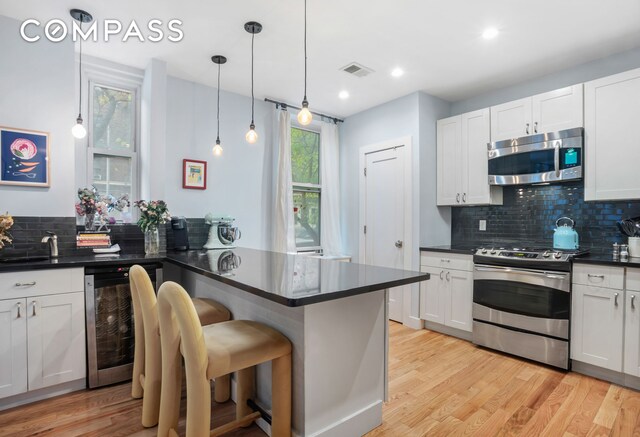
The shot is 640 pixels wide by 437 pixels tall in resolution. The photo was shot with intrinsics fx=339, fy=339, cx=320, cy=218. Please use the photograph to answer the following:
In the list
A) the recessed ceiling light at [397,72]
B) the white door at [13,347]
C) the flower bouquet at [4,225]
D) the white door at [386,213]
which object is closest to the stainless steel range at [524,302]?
the white door at [386,213]

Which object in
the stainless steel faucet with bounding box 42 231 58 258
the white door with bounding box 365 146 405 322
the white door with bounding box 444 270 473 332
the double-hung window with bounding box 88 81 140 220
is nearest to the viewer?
the stainless steel faucet with bounding box 42 231 58 258

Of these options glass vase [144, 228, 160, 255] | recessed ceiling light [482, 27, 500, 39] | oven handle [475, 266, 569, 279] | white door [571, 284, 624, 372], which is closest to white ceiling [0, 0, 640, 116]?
recessed ceiling light [482, 27, 500, 39]

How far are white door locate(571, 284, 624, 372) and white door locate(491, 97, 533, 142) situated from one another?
156 centimetres

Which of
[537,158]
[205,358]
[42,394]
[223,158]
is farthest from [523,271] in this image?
[42,394]

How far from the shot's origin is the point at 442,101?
4.18m

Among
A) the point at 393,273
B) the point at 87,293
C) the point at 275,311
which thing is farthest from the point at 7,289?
the point at 393,273

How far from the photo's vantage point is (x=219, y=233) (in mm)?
3482

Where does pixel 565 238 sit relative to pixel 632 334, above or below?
above

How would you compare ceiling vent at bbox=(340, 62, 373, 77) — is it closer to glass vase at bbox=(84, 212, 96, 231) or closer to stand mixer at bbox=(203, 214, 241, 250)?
stand mixer at bbox=(203, 214, 241, 250)

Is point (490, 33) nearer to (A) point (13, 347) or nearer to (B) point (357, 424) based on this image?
(B) point (357, 424)

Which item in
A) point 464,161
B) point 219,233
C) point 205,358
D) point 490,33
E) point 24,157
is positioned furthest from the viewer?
point 464,161

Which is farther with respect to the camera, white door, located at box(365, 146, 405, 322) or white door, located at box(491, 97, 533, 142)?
white door, located at box(365, 146, 405, 322)

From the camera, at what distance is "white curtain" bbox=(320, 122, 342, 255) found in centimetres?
475

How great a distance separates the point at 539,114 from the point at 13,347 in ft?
15.1
